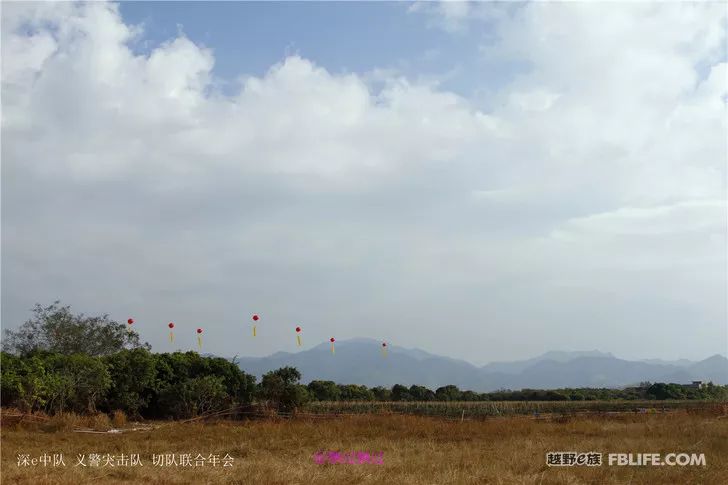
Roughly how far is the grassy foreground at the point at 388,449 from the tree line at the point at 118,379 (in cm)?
295

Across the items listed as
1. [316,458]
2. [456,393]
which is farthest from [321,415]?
[456,393]

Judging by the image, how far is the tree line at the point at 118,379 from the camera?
22.2m

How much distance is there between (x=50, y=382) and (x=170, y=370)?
623cm

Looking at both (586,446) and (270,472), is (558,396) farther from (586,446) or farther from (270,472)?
(270,472)

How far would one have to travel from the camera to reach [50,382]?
22219 mm

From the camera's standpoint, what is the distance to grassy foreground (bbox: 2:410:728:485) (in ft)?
35.0

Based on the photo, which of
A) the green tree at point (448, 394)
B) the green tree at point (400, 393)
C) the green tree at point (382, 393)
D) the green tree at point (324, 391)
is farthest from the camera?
the green tree at point (448, 394)

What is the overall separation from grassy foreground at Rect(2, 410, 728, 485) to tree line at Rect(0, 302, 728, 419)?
2.95 metres

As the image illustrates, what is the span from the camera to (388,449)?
1484 centimetres

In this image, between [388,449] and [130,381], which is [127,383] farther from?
[388,449]

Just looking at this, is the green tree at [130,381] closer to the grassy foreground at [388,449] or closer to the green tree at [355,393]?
the grassy foreground at [388,449]

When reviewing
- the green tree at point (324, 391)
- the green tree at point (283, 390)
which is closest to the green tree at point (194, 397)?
the green tree at point (283, 390)

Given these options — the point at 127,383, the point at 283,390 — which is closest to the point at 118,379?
the point at 127,383

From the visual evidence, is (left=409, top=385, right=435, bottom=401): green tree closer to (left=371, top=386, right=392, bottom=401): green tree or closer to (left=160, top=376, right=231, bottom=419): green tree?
(left=371, top=386, right=392, bottom=401): green tree
